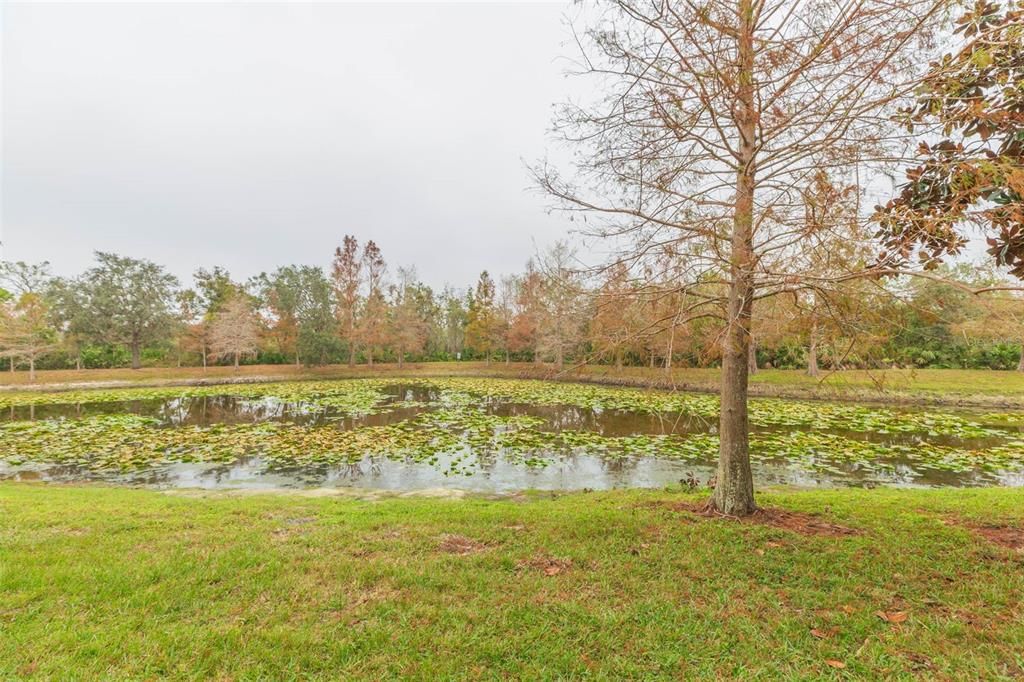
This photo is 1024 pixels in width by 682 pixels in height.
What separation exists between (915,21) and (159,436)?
15.7m

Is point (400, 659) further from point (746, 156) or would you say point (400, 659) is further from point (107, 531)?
point (746, 156)

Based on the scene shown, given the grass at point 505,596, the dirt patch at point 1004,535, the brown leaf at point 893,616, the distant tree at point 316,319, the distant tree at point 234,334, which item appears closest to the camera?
the grass at point 505,596

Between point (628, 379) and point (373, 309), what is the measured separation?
19865 millimetres

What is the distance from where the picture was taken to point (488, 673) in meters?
2.43

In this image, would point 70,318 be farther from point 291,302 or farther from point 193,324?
point 291,302

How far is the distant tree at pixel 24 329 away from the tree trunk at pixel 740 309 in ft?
114

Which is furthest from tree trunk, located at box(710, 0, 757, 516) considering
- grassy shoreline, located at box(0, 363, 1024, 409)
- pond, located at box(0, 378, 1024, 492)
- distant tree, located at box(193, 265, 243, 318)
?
distant tree, located at box(193, 265, 243, 318)

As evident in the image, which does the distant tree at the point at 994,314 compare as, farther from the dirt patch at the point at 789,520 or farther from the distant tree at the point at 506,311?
the distant tree at the point at 506,311

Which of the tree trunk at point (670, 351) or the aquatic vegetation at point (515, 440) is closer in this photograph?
the tree trunk at point (670, 351)

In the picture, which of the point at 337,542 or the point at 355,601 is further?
the point at 337,542

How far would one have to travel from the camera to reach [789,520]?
15.9ft

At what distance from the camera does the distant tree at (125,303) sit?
99.6ft

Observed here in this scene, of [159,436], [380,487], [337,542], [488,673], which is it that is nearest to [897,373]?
[488,673]

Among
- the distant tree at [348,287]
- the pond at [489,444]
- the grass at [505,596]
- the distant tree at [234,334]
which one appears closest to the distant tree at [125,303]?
the distant tree at [234,334]
